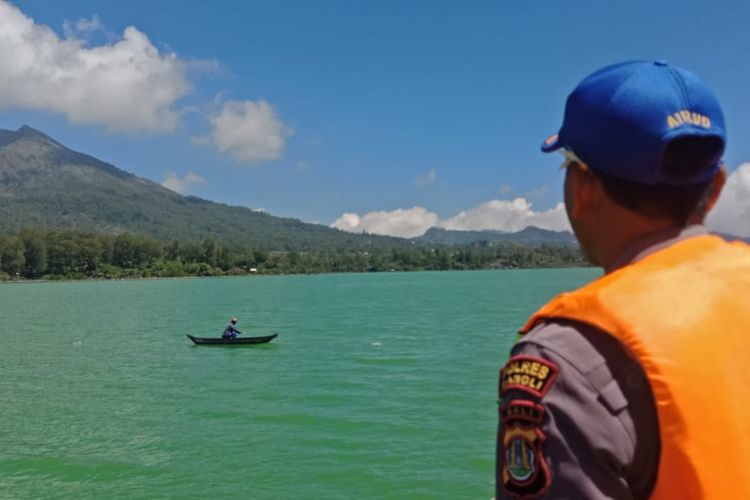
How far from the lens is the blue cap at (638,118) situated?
1771mm

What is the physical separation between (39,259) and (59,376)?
155 meters

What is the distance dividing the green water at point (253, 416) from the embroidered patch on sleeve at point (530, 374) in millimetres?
13367

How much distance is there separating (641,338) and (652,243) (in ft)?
1.15

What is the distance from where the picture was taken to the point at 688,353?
165 centimetres

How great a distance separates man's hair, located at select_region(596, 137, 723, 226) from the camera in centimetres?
181

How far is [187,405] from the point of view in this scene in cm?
2405

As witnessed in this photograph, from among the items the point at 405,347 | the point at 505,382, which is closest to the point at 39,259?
the point at 405,347

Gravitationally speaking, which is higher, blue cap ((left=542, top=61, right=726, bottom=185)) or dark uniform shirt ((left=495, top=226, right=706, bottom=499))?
blue cap ((left=542, top=61, right=726, bottom=185))

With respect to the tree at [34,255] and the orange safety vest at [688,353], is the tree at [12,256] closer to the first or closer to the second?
the tree at [34,255]

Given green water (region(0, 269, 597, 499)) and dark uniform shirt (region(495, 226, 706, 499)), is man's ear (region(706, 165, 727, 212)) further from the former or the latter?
green water (region(0, 269, 597, 499))

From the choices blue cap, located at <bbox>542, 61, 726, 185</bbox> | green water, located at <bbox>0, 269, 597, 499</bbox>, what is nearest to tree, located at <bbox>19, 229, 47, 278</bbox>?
green water, located at <bbox>0, 269, 597, 499</bbox>

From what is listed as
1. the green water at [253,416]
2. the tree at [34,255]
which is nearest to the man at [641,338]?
the green water at [253,416]

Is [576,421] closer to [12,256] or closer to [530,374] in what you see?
[530,374]

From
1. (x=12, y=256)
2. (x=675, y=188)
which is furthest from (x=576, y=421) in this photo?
(x=12, y=256)
